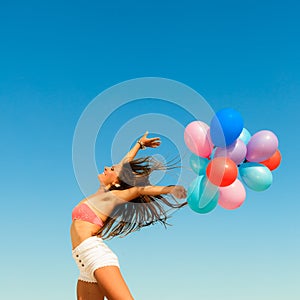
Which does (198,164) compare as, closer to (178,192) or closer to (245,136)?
(178,192)

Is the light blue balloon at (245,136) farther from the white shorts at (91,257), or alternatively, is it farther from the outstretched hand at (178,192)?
the white shorts at (91,257)

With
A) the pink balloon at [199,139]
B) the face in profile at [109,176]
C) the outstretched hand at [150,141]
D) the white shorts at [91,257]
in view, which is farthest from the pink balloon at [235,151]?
the white shorts at [91,257]

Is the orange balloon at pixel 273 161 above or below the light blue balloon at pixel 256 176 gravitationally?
above

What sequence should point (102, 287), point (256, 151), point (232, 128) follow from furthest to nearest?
point (256, 151)
point (232, 128)
point (102, 287)

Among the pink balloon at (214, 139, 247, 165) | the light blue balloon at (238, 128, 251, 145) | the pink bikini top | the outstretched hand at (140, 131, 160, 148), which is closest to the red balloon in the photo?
the pink balloon at (214, 139, 247, 165)

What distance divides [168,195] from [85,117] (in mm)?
1321

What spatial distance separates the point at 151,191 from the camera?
538cm

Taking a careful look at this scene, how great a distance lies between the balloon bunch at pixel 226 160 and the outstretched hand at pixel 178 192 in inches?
3.4

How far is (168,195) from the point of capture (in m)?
5.47

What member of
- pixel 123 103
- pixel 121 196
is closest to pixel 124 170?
pixel 121 196

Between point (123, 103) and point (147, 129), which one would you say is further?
point (147, 129)

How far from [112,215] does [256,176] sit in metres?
1.67

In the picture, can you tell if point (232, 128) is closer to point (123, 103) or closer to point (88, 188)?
point (123, 103)

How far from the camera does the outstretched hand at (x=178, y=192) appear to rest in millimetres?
5319
